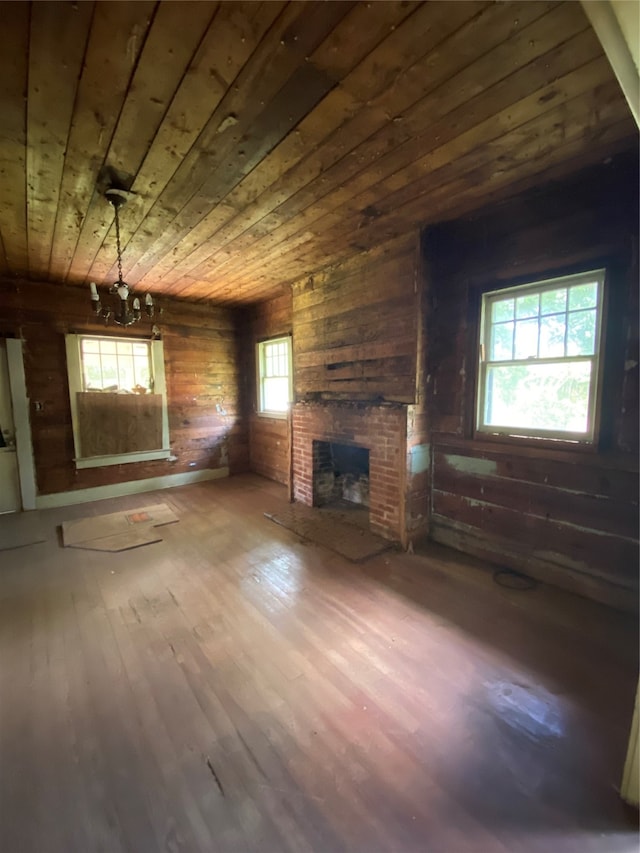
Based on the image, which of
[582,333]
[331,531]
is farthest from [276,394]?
[582,333]

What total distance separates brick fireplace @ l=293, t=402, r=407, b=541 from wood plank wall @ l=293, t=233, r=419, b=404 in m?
0.15

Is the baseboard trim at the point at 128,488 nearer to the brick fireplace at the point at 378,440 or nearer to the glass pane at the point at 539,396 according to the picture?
the brick fireplace at the point at 378,440

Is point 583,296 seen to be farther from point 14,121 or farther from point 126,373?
point 126,373

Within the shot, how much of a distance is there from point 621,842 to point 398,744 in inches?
28.7

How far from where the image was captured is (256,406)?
5.88 metres

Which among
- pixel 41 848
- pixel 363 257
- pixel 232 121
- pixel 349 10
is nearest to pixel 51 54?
pixel 232 121

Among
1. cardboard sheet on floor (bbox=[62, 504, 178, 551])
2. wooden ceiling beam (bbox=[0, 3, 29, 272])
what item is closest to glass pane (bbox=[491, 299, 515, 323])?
wooden ceiling beam (bbox=[0, 3, 29, 272])

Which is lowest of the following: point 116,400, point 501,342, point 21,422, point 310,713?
point 310,713

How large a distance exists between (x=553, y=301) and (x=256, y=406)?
4334mm

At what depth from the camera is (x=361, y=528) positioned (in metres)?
3.65

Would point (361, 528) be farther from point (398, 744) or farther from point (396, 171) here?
point (396, 171)

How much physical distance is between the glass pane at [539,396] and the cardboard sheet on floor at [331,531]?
1.49 m

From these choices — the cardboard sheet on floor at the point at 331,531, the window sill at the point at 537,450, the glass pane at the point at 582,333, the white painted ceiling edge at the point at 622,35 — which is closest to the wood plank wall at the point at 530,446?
the window sill at the point at 537,450

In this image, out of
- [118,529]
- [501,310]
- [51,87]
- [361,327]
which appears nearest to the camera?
[51,87]
